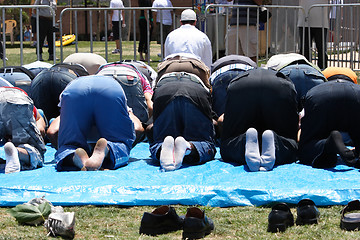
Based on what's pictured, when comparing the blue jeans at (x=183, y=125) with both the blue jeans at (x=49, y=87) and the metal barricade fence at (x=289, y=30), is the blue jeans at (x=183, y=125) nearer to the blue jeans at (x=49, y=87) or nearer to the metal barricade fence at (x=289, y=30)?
the blue jeans at (x=49, y=87)

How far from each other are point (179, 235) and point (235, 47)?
262 inches

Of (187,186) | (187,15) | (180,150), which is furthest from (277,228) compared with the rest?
(187,15)

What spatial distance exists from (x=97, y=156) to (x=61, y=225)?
1.61 m

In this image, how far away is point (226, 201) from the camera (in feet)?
14.8

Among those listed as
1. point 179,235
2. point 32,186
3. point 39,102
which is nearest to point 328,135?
point 179,235

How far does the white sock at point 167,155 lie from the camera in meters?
5.33

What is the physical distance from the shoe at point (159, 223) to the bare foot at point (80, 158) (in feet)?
5.31

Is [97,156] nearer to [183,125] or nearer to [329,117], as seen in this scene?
[183,125]

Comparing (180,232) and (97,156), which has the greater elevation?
(97,156)

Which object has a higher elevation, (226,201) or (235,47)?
(235,47)

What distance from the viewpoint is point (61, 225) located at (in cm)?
375

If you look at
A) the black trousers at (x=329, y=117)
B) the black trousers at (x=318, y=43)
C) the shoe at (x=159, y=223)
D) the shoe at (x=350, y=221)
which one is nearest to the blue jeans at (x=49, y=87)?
the black trousers at (x=329, y=117)

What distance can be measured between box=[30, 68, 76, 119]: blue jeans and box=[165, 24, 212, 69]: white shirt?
1.86 meters

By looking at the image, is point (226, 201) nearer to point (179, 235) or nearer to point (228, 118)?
point (179, 235)
